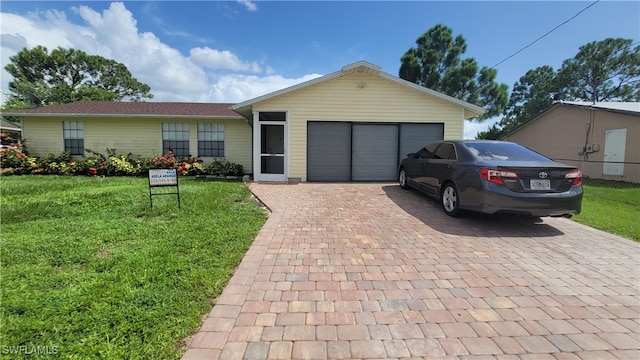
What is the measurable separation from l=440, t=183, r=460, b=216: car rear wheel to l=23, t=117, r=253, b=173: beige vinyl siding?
370 inches

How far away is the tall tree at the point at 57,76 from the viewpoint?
30344 millimetres

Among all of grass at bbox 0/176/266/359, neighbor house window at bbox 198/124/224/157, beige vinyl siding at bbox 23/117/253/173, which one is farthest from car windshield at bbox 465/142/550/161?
neighbor house window at bbox 198/124/224/157

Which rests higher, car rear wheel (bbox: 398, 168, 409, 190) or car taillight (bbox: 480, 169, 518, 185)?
car taillight (bbox: 480, 169, 518, 185)

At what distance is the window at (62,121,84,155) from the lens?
12711mm

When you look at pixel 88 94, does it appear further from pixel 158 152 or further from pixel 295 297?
pixel 295 297

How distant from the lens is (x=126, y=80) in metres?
36.4

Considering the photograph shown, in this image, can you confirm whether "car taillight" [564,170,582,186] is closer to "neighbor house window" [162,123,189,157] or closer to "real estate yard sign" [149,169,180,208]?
"real estate yard sign" [149,169,180,208]

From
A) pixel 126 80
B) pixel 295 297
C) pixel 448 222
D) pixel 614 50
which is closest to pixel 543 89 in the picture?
pixel 614 50

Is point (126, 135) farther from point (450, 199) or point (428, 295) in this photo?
point (428, 295)

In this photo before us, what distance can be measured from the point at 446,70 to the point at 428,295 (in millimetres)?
27210

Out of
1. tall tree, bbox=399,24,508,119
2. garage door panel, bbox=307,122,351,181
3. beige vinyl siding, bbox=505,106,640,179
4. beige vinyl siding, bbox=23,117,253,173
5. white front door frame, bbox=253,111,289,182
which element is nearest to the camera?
white front door frame, bbox=253,111,289,182

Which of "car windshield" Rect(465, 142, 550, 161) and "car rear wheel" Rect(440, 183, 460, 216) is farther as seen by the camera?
"car rear wheel" Rect(440, 183, 460, 216)

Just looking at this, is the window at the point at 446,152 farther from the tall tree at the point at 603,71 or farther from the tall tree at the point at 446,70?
the tall tree at the point at 603,71

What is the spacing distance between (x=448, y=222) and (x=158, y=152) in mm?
12578
